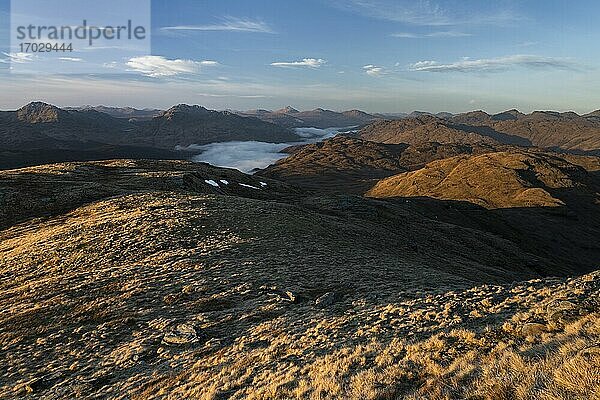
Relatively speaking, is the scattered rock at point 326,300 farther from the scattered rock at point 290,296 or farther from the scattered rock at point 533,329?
the scattered rock at point 533,329

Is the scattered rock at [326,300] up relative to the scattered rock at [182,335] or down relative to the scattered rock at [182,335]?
up

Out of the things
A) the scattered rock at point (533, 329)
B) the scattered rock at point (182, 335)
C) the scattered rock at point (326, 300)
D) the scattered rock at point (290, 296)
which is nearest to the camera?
the scattered rock at point (533, 329)

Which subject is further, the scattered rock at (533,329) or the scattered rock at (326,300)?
the scattered rock at (326,300)

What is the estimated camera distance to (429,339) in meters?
14.2

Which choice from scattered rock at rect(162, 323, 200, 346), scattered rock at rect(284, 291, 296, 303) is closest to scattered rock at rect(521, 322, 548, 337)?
scattered rock at rect(284, 291, 296, 303)

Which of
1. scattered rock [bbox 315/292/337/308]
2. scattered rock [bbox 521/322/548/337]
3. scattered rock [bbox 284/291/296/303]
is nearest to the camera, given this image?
scattered rock [bbox 521/322/548/337]

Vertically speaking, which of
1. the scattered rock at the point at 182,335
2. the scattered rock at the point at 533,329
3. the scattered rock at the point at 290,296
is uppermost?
the scattered rock at the point at 533,329

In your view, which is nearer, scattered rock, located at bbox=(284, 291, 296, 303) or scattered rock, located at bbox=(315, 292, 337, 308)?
scattered rock, located at bbox=(315, 292, 337, 308)

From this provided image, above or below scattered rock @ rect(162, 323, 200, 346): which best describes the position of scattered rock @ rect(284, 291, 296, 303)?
above

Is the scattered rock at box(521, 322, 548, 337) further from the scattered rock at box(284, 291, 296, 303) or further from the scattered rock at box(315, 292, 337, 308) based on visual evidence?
the scattered rock at box(284, 291, 296, 303)

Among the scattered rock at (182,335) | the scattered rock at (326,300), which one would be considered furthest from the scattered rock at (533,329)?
the scattered rock at (182,335)

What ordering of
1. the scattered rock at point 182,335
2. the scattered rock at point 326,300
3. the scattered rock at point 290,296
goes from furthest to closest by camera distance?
the scattered rock at point 290,296, the scattered rock at point 326,300, the scattered rock at point 182,335

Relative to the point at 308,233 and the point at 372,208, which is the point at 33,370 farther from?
the point at 372,208

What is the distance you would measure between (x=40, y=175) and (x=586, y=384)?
237ft
